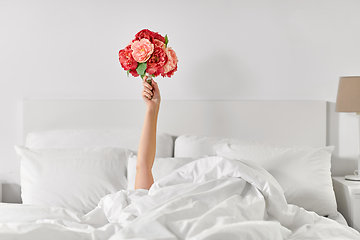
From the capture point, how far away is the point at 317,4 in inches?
106

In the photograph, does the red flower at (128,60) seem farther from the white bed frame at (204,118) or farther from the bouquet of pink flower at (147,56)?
the white bed frame at (204,118)

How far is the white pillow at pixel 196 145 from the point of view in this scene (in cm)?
244

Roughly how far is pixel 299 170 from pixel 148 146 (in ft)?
3.09

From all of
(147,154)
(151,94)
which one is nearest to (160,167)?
(147,154)

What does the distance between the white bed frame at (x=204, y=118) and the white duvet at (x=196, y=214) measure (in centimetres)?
85

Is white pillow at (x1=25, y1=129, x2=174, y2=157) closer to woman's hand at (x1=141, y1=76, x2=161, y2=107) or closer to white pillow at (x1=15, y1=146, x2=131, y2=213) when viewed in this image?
white pillow at (x1=15, y1=146, x2=131, y2=213)

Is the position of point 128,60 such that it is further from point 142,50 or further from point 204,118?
point 204,118

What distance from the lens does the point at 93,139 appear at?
252 centimetres

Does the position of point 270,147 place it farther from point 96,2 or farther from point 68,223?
point 96,2

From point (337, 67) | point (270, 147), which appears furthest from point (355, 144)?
point (270, 147)

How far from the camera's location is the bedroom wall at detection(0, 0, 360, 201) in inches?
105

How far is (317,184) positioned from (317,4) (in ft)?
4.46

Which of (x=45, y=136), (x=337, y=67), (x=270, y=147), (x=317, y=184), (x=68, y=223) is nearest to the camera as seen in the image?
(x=68, y=223)

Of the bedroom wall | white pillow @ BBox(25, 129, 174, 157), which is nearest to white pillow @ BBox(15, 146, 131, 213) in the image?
white pillow @ BBox(25, 129, 174, 157)
